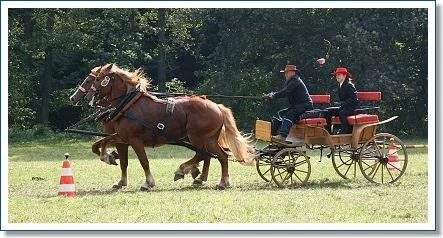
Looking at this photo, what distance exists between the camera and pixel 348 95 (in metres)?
13.3

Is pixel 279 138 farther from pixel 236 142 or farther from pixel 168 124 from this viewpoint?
pixel 168 124

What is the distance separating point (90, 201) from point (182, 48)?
23.3 meters

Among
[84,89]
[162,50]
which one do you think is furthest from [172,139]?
[162,50]

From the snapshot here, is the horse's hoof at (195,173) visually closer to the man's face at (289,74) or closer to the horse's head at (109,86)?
the horse's head at (109,86)

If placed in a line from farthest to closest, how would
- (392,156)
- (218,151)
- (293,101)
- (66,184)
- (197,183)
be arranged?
(392,156) → (197,183) → (218,151) → (293,101) → (66,184)

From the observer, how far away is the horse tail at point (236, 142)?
13266 mm

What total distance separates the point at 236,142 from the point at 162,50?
20357 mm

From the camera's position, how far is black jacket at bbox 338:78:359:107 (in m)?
13.3

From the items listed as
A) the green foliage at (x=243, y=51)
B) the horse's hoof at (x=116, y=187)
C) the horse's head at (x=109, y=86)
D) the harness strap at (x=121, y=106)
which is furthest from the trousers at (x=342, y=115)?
the green foliage at (x=243, y=51)

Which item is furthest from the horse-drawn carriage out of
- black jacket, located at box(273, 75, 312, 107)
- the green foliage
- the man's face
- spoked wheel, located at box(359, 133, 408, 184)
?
the green foliage

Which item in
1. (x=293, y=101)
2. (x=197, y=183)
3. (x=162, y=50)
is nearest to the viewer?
(x=293, y=101)

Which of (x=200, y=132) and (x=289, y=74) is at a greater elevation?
(x=289, y=74)

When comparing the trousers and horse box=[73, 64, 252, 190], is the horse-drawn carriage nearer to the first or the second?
horse box=[73, 64, 252, 190]

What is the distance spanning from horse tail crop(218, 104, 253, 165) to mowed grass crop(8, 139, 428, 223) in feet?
1.43
